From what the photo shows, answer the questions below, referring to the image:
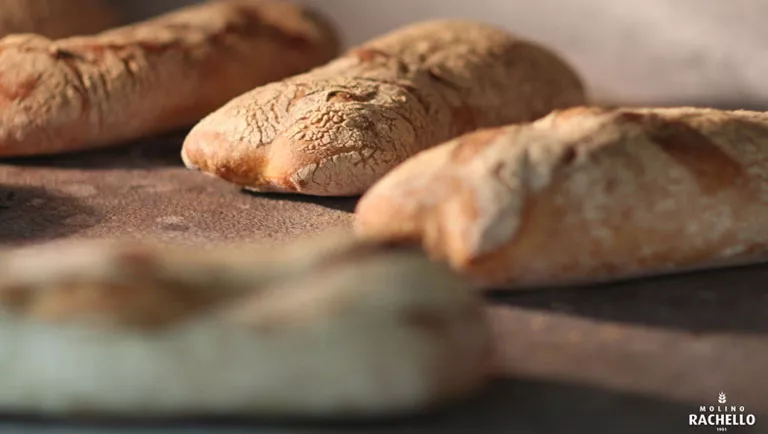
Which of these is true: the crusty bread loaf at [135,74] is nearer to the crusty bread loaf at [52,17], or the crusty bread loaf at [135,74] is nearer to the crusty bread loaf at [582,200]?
the crusty bread loaf at [52,17]

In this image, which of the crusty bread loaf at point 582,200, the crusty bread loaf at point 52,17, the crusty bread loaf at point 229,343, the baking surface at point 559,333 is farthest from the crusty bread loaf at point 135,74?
the crusty bread loaf at point 229,343

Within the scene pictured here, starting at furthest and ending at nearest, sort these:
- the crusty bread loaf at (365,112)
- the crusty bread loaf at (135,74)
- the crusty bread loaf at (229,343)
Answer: the crusty bread loaf at (135,74) → the crusty bread loaf at (365,112) → the crusty bread loaf at (229,343)

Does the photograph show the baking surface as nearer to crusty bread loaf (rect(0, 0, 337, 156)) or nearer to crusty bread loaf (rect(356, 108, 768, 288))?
crusty bread loaf (rect(356, 108, 768, 288))

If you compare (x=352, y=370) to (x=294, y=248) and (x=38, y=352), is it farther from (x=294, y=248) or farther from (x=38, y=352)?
(x=38, y=352)

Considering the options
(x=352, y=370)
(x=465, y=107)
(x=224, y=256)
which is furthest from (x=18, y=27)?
(x=352, y=370)

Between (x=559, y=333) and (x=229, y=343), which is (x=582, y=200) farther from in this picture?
(x=229, y=343)

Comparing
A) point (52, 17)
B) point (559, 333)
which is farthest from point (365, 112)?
point (52, 17)
